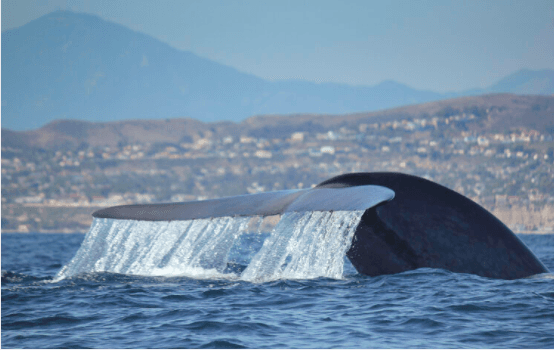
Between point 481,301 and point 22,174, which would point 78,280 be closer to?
point 481,301

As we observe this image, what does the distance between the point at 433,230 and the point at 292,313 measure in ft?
5.73

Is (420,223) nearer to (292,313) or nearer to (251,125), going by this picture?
(292,313)

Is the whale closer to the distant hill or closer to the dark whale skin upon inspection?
the dark whale skin

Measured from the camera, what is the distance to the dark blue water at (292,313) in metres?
6.79

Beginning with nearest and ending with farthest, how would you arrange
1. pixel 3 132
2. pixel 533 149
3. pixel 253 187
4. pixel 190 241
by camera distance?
pixel 190 241
pixel 533 149
pixel 253 187
pixel 3 132

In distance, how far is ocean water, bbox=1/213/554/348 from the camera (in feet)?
22.5

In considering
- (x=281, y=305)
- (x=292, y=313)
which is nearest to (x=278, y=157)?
(x=281, y=305)

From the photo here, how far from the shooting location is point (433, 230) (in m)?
8.06

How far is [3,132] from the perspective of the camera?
150m

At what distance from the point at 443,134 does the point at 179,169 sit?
46036 millimetres

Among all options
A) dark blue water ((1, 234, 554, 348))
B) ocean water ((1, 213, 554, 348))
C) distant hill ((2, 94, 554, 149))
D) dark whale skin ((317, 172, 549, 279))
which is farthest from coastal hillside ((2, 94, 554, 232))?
dark whale skin ((317, 172, 549, 279))

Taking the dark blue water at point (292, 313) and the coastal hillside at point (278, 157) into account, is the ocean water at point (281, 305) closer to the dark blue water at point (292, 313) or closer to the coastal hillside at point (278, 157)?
the dark blue water at point (292, 313)

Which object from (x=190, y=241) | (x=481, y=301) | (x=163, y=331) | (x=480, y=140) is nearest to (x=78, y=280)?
(x=190, y=241)

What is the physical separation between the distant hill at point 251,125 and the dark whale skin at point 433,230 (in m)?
123
